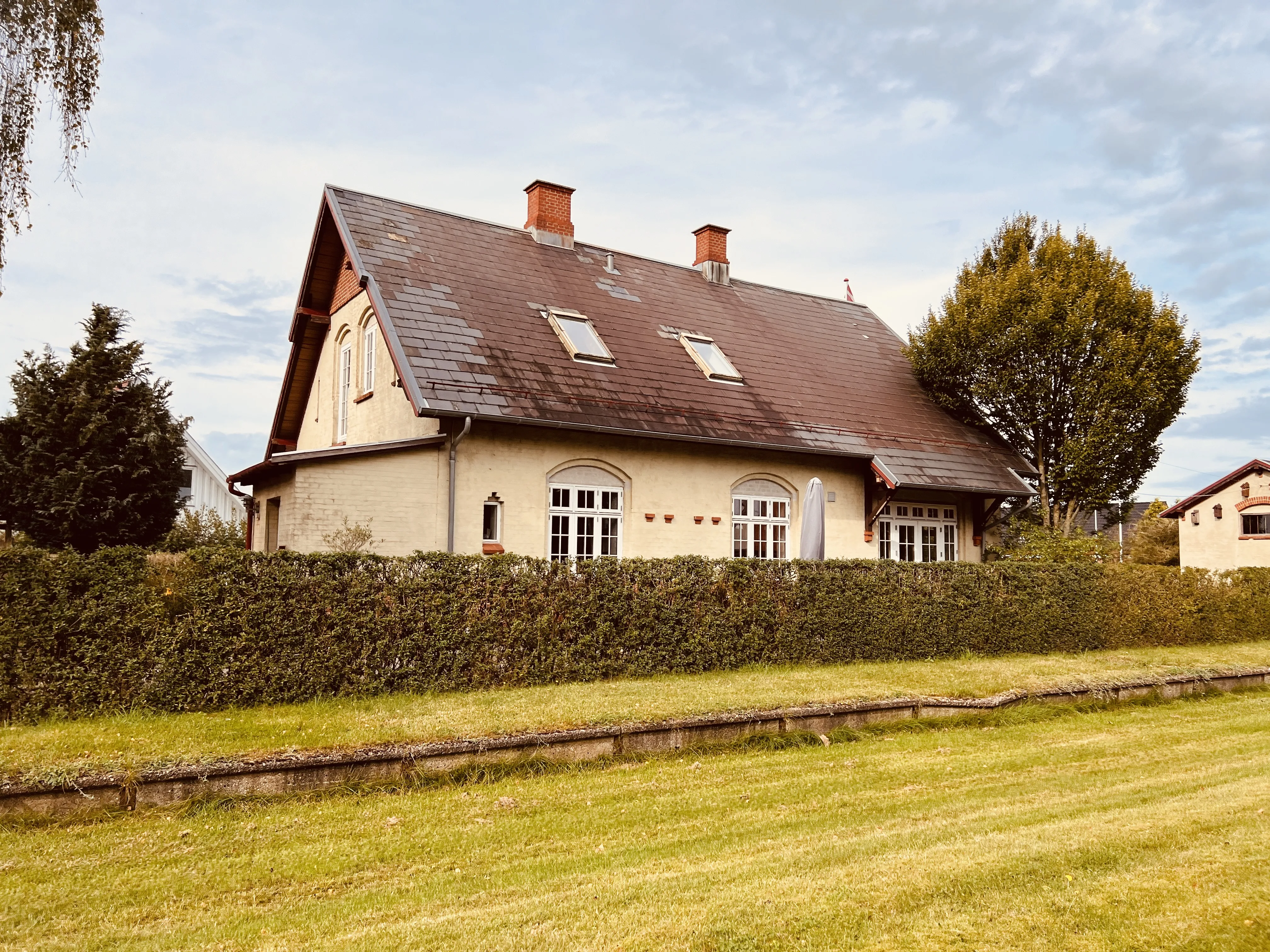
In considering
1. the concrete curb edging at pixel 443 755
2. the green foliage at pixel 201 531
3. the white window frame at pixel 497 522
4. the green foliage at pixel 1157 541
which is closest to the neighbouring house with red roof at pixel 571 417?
the white window frame at pixel 497 522

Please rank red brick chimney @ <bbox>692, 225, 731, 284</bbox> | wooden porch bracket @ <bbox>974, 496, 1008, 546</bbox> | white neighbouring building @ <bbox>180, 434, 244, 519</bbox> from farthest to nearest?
white neighbouring building @ <bbox>180, 434, 244, 519</bbox> → red brick chimney @ <bbox>692, 225, 731, 284</bbox> → wooden porch bracket @ <bbox>974, 496, 1008, 546</bbox>

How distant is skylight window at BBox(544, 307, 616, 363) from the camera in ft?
55.9

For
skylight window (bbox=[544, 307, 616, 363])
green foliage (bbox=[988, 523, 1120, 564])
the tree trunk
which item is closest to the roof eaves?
skylight window (bbox=[544, 307, 616, 363])

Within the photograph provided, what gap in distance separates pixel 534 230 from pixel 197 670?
→ 46.6 feet

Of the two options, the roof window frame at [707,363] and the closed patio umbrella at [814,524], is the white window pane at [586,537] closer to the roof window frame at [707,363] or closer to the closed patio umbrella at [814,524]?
the closed patio umbrella at [814,524]

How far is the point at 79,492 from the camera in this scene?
65.7ft

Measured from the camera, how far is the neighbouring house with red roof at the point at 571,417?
14.6 m

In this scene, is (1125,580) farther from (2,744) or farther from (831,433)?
(2,744)

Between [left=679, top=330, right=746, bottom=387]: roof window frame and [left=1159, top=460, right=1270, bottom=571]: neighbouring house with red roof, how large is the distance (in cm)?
2412

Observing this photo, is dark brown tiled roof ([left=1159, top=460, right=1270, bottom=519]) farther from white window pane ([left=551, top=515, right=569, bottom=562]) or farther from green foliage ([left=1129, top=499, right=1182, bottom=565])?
white window pane ([left=551, top=515, right=569, bottom=562])

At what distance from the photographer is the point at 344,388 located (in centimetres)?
1903

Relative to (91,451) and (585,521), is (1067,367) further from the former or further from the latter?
(91,451)

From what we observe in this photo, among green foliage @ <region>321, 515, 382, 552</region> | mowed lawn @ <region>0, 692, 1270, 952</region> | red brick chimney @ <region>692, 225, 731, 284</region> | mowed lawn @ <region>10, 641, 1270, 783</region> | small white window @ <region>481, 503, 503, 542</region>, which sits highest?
red brick chimney @ <region>692, 225, 731, 284</region>

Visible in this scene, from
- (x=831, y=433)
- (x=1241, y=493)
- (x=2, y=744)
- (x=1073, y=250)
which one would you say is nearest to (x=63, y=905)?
(x=2, y=744)
